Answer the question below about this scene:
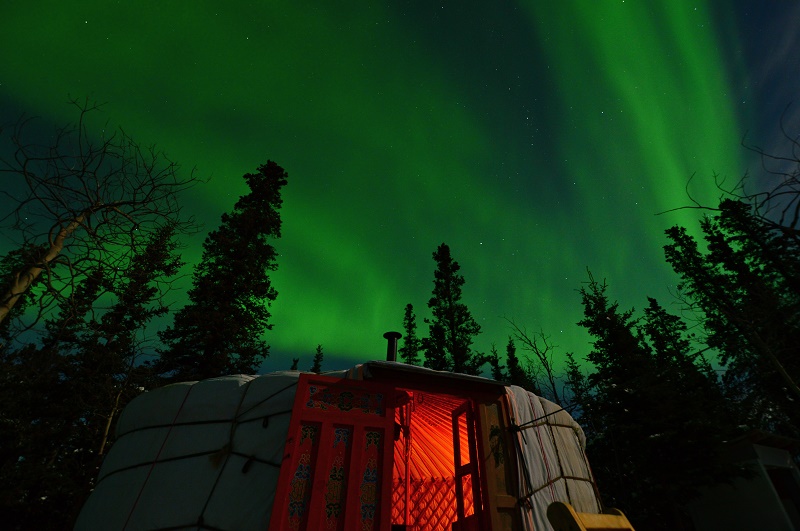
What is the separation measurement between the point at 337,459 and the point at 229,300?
10932 mm

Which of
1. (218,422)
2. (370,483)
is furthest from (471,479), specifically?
(218,422)

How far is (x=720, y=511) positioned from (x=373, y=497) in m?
10.9

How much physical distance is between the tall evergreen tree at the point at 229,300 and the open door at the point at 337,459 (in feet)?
31.1

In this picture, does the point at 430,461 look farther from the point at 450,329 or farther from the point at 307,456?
the point at 450,329

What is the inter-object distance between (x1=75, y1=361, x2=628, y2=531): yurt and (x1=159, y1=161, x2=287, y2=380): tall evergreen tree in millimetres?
8003

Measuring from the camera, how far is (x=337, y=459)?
3.91 metres

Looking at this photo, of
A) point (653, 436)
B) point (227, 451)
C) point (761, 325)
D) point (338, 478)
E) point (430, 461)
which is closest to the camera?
point (761, 325)

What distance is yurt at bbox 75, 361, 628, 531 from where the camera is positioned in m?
3.64

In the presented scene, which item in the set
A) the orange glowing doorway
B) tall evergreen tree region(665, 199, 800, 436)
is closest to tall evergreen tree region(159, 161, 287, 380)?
the orange glowing doorway

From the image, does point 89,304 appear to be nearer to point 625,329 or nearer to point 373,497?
point 373,497

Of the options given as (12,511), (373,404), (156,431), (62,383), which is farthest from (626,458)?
(62,383)

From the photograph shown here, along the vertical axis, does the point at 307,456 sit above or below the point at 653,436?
below

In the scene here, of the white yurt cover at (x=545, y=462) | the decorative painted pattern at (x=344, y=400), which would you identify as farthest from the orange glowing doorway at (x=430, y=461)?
the white yurt cover at (x=545, y=462)

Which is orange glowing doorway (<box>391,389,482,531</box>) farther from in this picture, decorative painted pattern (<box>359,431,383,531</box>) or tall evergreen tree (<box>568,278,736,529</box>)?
tall evergreen tree (<box>568,278,736,529</box>)
